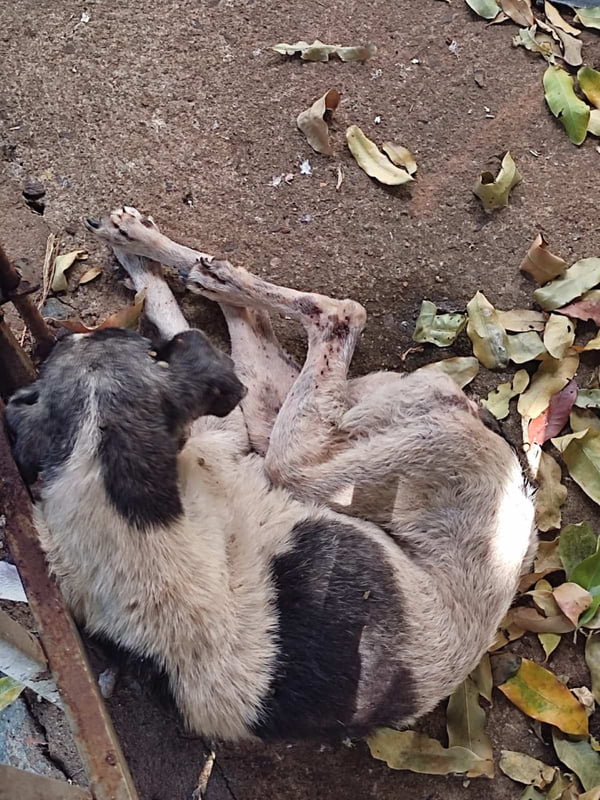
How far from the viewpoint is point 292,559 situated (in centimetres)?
345

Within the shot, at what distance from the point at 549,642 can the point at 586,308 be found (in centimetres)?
175

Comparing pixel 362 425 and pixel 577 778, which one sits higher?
pixel 362 425

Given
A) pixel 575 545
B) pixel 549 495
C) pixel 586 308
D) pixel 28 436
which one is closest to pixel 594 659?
pixel 575 545

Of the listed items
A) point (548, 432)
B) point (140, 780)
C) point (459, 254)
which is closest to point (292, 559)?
point (140, 780)

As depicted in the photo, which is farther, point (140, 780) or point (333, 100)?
point (333, 100)

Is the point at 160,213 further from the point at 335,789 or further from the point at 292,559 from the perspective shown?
the point at 335,789

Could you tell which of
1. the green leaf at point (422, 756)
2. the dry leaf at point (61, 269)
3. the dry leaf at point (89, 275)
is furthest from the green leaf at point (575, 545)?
the dry leaf at point (61, 269)

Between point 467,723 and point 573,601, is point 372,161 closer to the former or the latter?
point 573,601

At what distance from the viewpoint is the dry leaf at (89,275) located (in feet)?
14.7

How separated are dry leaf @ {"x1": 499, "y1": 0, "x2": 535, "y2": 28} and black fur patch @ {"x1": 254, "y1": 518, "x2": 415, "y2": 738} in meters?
3.59

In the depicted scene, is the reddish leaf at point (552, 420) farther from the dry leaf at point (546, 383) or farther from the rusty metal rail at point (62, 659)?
the rusty metal rail at point (62, 659)

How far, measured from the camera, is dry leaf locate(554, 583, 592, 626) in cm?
394

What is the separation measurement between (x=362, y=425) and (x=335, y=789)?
1655 mm

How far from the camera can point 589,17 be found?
17.3 ft
